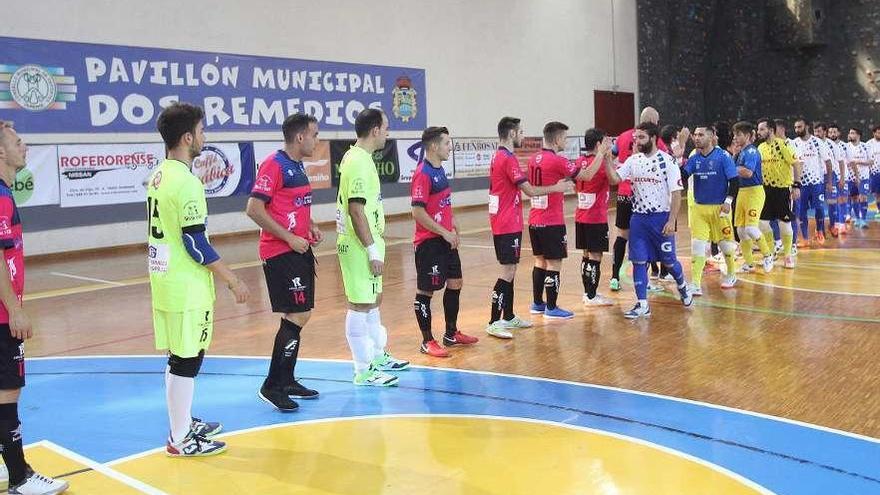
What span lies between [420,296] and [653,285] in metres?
3.89

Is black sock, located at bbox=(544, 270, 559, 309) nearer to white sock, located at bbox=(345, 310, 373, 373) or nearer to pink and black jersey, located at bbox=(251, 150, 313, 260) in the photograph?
white sock, located at bbox=(345, 310, 373, 373)

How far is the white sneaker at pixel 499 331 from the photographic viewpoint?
→ 274 inches

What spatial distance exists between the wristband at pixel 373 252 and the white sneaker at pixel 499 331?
2007 mm

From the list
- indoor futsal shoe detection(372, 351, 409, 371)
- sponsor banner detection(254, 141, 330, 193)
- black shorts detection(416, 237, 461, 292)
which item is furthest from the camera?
sponsor banner detection(254, 141, 330, 193)

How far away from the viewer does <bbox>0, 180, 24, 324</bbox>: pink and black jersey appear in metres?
3.66

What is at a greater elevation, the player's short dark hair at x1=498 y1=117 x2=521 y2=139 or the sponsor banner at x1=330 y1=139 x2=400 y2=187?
the sponsor banner at x1=330 y1=139 x2=400 y2=187

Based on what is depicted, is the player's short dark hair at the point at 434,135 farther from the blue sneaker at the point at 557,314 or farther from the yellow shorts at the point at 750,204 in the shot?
the yellow shorts at the point at 750,204

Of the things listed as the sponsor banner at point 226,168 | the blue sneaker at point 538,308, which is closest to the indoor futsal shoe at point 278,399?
the blue sneaker at point 538,308

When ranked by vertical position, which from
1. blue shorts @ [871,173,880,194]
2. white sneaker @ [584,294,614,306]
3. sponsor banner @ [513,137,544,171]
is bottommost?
white sneaker @ [584,294,614,306]

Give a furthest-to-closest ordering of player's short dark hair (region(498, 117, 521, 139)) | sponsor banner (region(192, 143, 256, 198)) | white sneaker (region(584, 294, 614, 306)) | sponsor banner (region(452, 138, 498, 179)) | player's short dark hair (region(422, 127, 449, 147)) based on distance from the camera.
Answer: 1. sponsor banner (region(452, 138, 498, 179))
2. sponsor banner (region(192, 143, 256, 198))
3. white sneaker (region(584, 294, 614, 306))
4. player's short dark hair (region(498, 117, 521, 139))
5. player's short dark hair (region(422, 127, 449, 147))

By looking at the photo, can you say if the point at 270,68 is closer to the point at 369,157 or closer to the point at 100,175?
the point at 100,175

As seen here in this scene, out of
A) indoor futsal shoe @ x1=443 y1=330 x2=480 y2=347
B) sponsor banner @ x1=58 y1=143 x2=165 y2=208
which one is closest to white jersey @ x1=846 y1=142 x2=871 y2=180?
indoor futsal shoe @ x1=443 y1=330 x2=480 y2=347

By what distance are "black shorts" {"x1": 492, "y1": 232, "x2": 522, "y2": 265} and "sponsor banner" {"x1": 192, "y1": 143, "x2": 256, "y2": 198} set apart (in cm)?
1034

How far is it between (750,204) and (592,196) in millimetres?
2607
